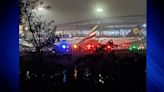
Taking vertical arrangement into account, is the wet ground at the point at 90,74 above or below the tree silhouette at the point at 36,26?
below

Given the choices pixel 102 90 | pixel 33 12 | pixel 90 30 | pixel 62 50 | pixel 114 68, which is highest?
pixel 33 12

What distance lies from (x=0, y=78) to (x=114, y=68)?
6.83 feet

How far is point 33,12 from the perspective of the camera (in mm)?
4602

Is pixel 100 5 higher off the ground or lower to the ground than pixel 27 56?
higher

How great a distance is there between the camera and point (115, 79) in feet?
14.8

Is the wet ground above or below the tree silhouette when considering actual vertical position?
below

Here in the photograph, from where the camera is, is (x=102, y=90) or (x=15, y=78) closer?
(x=15, y=78)

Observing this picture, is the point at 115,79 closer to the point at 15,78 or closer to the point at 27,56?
the point at 27,56

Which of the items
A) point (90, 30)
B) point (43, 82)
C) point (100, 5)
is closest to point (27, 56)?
point (43, 82)

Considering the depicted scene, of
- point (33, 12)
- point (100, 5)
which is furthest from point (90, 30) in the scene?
point (33, 12)

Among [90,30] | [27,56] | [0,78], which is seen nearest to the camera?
[0,78]

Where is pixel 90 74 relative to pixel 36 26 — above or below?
below

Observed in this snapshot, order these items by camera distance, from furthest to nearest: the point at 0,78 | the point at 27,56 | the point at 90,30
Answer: the point at 27,56
the point at 90,30
the point at 0,78

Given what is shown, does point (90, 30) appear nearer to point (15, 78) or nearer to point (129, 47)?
point (129, 47)
